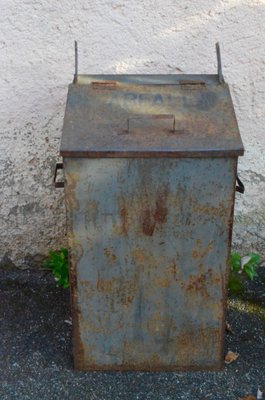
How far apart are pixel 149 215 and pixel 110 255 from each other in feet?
0.81

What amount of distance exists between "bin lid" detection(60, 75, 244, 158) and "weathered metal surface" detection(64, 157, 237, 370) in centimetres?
5

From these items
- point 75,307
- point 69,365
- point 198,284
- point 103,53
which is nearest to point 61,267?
point 69,365

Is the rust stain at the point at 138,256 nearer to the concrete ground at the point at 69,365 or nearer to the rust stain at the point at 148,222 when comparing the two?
the rust stain at the point at 148,222

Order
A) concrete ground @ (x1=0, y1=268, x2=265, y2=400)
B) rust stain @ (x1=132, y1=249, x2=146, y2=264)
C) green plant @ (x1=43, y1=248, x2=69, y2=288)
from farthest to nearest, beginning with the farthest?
green plant @ (x1=43, y1=248, x2=69, y2=288) → concrete ground @ (x1=0, y1=268, x2=265, y2=400) → rust stain @ (x1=132, y1=249, x2=146, y2=264)

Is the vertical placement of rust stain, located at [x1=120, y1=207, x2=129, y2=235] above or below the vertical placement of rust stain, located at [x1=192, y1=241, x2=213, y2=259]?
above

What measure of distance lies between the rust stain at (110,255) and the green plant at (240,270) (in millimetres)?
1157

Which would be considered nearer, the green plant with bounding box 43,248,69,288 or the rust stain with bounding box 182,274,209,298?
the rust stain with bounding box 182,274,209,298

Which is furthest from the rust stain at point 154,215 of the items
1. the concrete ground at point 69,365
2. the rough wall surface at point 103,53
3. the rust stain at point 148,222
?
the rough wall surface at point 103,53

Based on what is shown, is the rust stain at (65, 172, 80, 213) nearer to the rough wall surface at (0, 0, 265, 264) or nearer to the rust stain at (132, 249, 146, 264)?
the rust stain at (132, 249, 146, 264)

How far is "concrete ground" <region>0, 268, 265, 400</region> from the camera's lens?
279 cm

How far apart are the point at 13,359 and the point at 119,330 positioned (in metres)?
0.60

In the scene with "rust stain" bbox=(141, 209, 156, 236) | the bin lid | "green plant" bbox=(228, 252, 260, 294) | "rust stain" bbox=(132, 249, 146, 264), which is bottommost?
"green plant" bbox=(228, 252, 260, 294)

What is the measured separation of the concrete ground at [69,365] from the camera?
2787 mm

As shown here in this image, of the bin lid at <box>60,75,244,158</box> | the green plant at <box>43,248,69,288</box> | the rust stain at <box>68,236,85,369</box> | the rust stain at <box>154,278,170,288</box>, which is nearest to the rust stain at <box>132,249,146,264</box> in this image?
the rust stain at <box>154,278,170,288</box>
